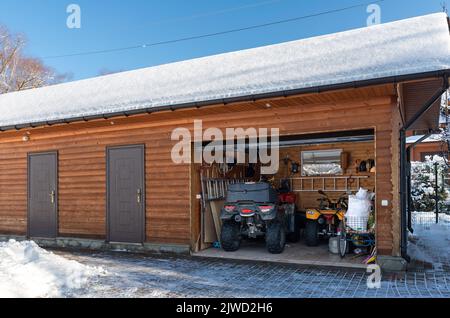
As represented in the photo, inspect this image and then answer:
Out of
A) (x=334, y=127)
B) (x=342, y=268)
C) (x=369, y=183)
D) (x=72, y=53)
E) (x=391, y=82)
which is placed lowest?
(x=342, y=268)

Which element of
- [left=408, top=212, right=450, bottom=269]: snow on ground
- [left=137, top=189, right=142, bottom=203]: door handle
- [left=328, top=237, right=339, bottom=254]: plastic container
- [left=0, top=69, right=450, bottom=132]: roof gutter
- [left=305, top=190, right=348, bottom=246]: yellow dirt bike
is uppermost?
[left=0, top=69, right=450, bottom=132]: roof gutter

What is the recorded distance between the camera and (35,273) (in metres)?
5.14

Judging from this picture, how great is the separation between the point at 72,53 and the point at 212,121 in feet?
58.6

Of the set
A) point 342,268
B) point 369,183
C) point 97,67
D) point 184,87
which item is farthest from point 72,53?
point 342,268

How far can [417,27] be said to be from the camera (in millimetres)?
7332

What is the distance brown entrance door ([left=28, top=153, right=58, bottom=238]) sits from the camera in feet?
30.2

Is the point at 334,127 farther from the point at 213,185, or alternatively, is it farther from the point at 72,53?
the point at 72,53

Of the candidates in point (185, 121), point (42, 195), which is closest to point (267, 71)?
point (185, 121)

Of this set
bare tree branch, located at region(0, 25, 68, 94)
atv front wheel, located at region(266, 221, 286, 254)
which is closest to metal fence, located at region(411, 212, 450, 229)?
atv front wheel, located at region(266, 221, 286, 254)

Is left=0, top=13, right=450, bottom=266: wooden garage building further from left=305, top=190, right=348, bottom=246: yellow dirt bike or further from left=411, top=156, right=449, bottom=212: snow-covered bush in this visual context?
left=411, top=156, right=449, bottom=212: snow-covered bush

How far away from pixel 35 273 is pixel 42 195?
467 cm

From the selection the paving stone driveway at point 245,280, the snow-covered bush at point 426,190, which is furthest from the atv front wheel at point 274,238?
the snow-covered bush at point 426,190

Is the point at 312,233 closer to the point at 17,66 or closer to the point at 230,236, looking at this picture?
the point at 230,236

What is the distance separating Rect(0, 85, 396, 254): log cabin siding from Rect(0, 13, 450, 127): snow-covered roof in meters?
0.31
